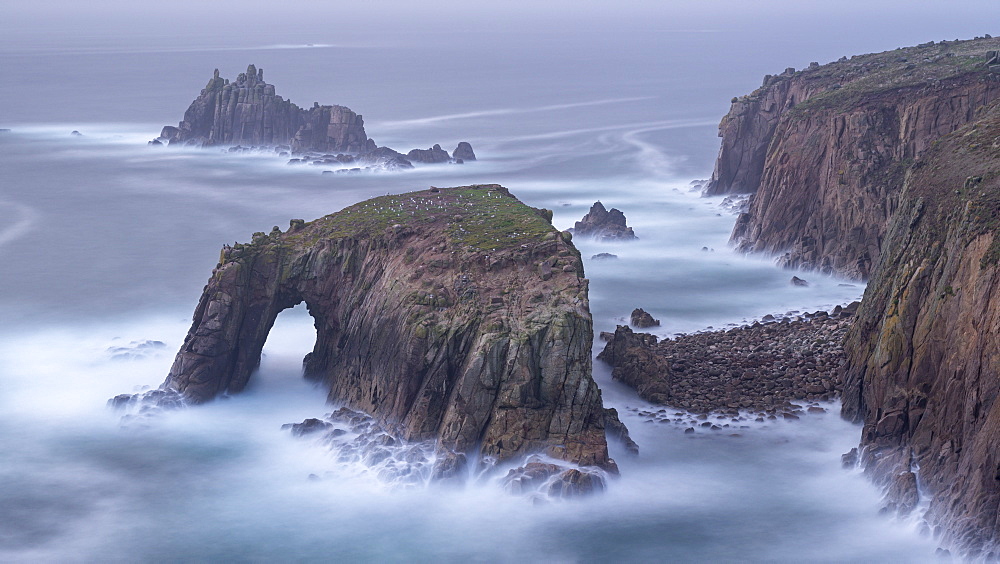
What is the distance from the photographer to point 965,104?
84.9 meters

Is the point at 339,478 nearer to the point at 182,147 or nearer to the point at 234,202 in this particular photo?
the point at 234,202

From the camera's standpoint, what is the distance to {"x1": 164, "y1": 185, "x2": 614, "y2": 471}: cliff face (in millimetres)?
49906

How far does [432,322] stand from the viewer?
175ft

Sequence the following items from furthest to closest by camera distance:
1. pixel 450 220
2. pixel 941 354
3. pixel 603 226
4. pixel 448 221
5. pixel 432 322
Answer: pixel 603 226, pixel 450 220, pixel 448 221, pixel 432 322, pixel 941 354

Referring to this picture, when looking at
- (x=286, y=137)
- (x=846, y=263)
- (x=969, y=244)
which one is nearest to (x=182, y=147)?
(x=286, y=137)

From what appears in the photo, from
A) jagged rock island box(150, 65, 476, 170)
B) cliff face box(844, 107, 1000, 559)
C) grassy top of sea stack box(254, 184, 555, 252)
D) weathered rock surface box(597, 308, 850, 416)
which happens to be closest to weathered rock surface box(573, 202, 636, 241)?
grassy top of sea stack box(254, 184, 555, 252)

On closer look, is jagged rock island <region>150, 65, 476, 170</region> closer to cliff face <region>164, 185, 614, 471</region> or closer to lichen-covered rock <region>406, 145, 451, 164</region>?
lichen-covered rock <region>406, 145, 451, 164</region>

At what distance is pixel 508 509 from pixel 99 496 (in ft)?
55.9

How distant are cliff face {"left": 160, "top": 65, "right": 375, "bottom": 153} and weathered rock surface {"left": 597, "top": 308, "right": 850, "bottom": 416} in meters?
99.8

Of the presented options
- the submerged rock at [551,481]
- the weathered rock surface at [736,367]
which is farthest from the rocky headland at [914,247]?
the submerged rock at [551,481]

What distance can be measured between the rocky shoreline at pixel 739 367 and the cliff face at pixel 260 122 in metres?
98.9

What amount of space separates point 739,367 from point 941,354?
13.8 meters

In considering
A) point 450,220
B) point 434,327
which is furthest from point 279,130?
point 434,327

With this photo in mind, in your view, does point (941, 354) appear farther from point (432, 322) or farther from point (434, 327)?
point (432, 322)
